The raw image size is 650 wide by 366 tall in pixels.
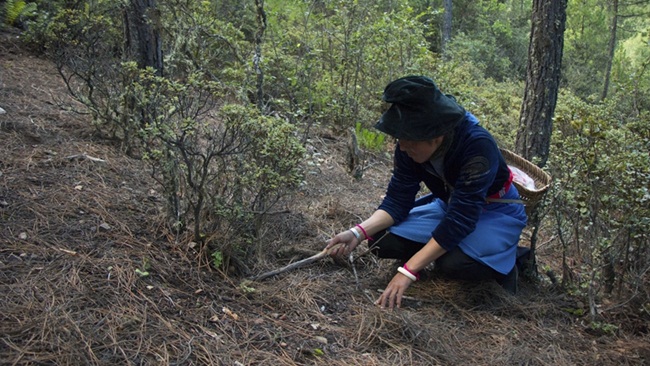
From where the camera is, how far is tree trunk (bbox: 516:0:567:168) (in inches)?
197

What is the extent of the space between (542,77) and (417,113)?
2864 mm

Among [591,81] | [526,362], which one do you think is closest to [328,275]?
[526,362]

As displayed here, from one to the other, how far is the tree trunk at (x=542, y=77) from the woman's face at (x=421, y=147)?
2462 millimetres

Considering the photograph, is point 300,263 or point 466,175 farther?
point 300,263

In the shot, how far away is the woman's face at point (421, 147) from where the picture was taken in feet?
9.52

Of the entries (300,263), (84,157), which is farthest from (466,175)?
(84,157)

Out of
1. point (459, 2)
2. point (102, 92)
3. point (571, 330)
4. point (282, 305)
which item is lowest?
point (571, 330)

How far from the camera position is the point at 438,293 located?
3242 millimetres

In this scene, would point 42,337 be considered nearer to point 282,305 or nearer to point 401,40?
point 282,305

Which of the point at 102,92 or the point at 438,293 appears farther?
the point at 102,92

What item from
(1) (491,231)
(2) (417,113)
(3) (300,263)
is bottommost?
(3) (300,263)

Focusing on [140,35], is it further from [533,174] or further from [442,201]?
[533,174]

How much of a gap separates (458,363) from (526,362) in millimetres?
358

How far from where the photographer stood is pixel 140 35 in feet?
16.4
